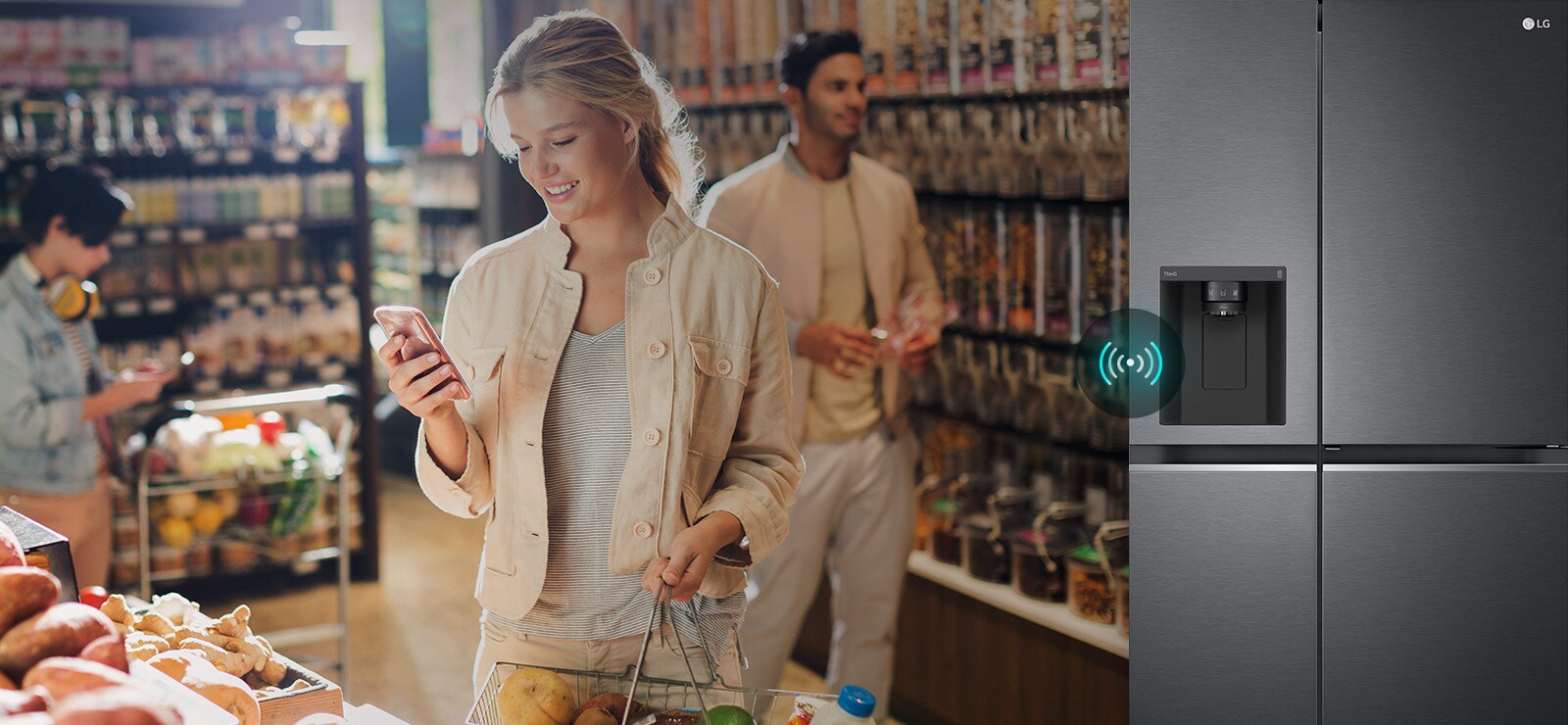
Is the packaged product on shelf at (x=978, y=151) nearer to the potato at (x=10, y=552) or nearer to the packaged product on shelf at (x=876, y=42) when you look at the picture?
the packaged product on shelf at (x=876, y=42)

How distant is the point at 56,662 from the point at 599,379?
2.90ft

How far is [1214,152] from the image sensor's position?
228 cm

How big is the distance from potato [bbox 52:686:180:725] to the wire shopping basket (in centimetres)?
66

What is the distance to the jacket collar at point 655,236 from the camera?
2.10 meters

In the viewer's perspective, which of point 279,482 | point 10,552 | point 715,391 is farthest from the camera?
point 279,482

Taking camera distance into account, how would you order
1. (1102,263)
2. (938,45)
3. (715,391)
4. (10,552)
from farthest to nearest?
(938,45) < (1102,263) < (715,391) < (10,552)

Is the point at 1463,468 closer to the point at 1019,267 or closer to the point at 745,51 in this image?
the point at 1019,267

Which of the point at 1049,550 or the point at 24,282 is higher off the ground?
the point at 24,282

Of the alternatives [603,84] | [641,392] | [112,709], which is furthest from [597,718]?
[603,84]

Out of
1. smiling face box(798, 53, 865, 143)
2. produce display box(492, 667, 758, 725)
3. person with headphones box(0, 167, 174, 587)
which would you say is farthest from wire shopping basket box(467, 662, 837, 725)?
person with headphones box(0, 167, 174, 587)

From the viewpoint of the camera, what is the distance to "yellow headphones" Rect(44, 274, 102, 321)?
13.8ft

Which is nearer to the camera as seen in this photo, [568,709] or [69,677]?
[69,677]

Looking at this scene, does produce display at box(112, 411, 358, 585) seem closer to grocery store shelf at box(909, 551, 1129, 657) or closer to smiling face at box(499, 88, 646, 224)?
grocery store shelf at box(909, 551, 1129, 657)

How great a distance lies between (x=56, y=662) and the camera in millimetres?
1353
